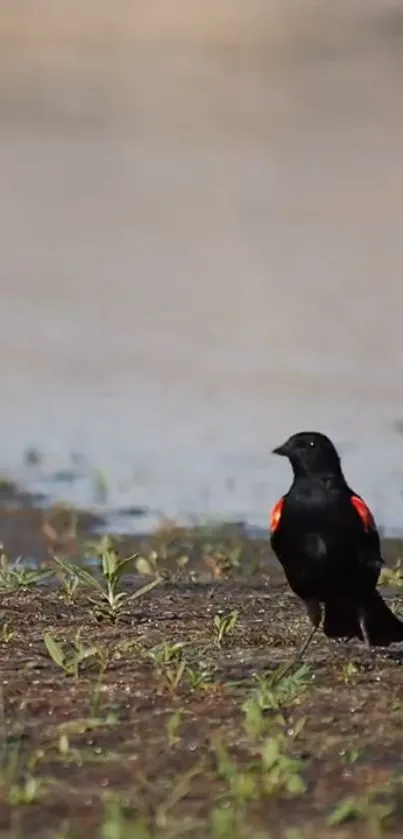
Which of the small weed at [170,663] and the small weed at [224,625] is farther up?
the small weed at [224,625]

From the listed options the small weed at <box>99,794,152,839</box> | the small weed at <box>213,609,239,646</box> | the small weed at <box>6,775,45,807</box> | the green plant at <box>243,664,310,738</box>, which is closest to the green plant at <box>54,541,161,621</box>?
the small weed at <box>213,609,239,646</box>

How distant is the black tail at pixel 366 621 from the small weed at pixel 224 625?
11.4 inches

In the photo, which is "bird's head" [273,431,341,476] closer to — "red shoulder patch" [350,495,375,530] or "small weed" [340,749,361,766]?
"red shoulder patch" [350,495,375,530]

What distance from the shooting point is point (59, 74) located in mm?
28047

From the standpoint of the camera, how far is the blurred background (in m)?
11.4

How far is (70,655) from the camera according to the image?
5496mm

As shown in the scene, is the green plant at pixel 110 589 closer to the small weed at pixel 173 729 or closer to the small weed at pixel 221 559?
the small weed at pixel 173 729

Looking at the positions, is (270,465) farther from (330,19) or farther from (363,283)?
(330,19)

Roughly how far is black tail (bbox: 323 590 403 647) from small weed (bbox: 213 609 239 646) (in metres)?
0.29

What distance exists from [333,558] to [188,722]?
101 centimetres

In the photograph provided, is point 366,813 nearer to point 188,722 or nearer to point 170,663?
point 188,722

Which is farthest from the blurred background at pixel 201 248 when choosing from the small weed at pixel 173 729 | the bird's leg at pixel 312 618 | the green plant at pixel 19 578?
the small weed at pixel 173 729

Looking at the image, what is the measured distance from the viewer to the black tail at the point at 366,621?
19.1 ft

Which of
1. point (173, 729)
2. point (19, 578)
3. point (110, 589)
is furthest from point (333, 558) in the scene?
point (19, 578)
